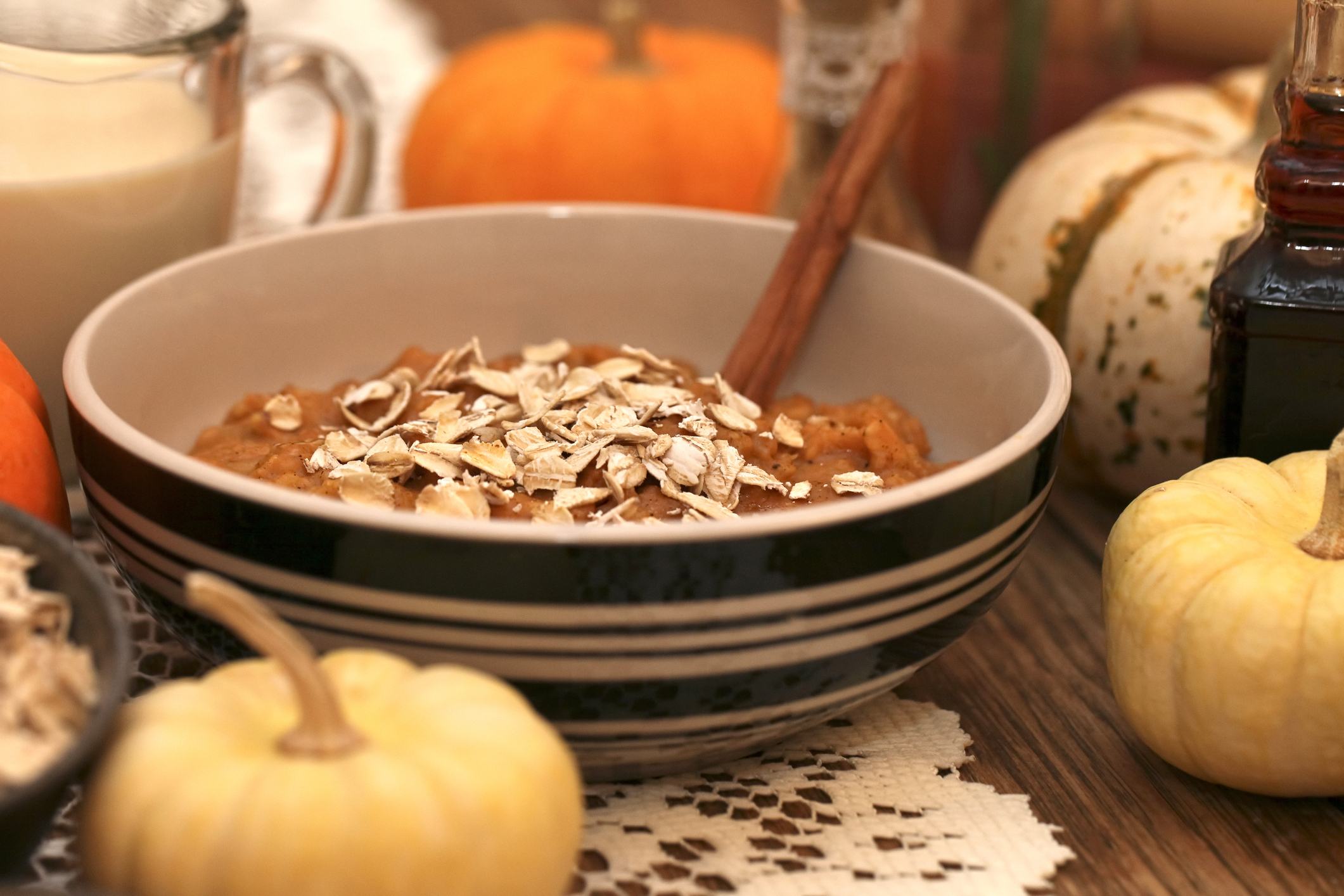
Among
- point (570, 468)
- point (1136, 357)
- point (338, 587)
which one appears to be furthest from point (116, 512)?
point (1136, 357)

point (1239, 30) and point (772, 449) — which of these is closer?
point (772, 449)

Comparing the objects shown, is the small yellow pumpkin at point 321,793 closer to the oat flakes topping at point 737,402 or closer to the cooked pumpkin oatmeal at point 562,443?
the cooked pumpkin oatmeal at point 562,443

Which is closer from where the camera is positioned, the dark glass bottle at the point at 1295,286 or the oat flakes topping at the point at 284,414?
the dark glass bottle at the point at 1295,286

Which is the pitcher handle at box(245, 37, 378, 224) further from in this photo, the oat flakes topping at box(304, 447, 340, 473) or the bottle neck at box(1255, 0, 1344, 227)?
the bottle neck at box(1255, 0, 1344, 227)

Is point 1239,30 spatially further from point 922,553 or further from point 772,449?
point 922,553

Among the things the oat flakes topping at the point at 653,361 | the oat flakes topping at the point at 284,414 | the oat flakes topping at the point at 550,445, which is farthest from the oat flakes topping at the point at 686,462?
the oat flakes topping at the point at 284,414

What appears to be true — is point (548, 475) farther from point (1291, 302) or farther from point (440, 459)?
point (1291, 302)

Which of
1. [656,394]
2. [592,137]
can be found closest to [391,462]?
[656,394]

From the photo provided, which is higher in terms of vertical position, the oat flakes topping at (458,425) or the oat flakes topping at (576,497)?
the oat flakes topping at (576,497)

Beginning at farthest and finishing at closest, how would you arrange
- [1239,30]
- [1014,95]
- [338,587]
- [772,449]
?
[1239,30]
[1014,95]
[772,449]
[338,587]
